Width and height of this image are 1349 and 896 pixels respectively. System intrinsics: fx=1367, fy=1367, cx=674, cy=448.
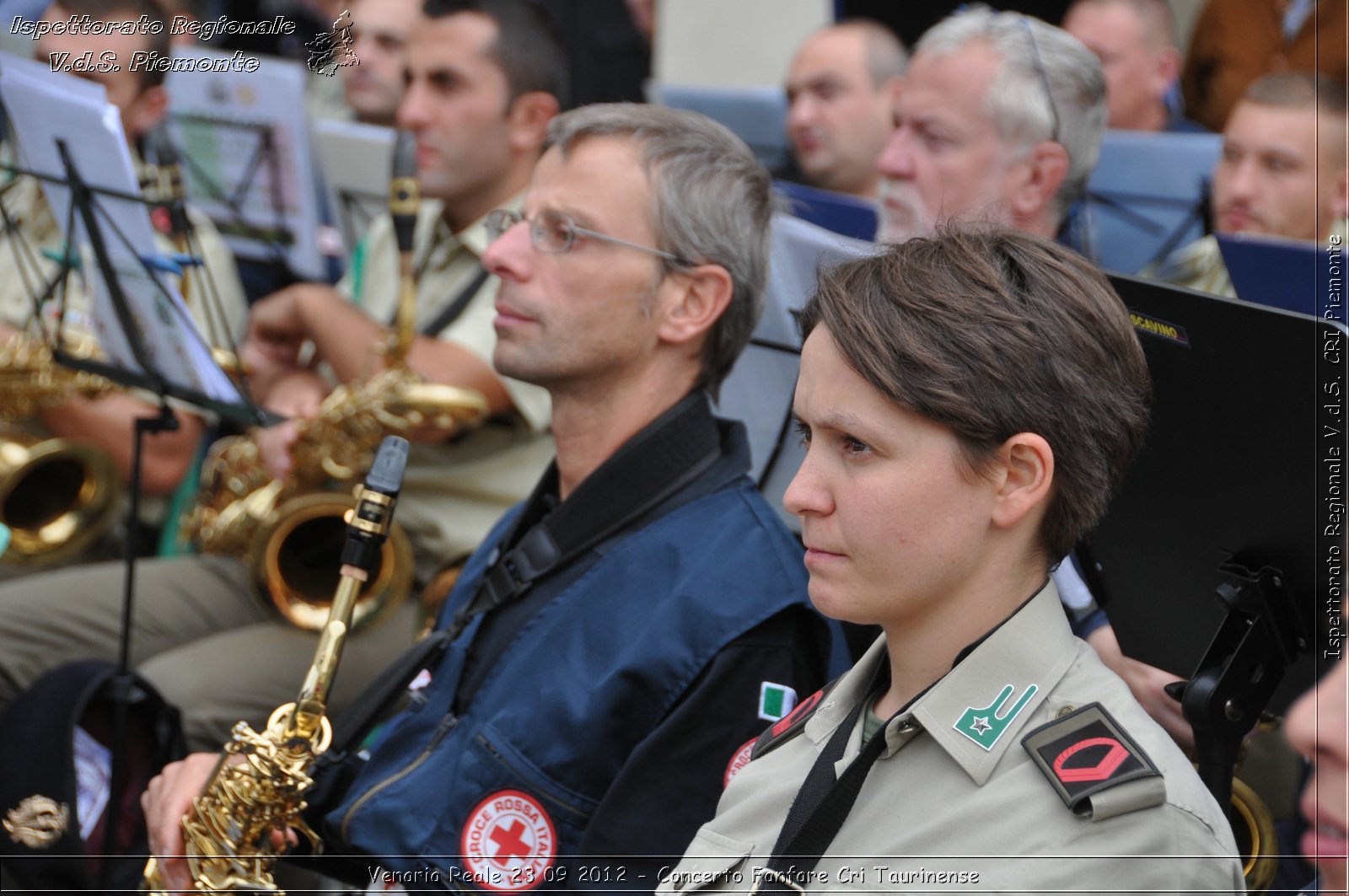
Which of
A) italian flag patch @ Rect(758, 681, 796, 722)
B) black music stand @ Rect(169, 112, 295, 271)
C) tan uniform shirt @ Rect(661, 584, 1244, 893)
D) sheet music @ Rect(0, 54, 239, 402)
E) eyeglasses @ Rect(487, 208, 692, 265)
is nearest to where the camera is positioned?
tan uniform shirt @ Rect(661, 584, 1244, 893)

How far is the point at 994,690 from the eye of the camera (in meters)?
1.61

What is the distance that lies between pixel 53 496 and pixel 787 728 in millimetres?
3081

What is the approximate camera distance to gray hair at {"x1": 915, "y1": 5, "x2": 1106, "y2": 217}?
3.43 m

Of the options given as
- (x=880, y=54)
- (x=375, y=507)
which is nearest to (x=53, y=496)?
(x=375, y=507)

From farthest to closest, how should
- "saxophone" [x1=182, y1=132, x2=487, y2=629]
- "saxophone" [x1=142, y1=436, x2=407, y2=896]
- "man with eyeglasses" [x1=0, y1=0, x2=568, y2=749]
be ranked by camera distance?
"saxophone" [x1=182, y1=132, x2=487, y2=629]
"man with eyeglasses" [x1=0, y1=0, x2=568, y2=749]
"saxophone" [x1=142, y1=436, x2=407, y2=896]

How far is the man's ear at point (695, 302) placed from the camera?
8.73 feet

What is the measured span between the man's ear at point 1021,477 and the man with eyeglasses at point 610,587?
0.68 m

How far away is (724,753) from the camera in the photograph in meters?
2.18

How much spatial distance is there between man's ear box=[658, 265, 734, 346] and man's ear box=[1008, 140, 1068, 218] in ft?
3.63

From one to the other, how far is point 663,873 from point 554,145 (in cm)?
148

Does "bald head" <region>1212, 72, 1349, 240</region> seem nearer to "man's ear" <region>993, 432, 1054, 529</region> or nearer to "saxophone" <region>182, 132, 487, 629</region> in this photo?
"saxophone" <region>182, 132, 487, 629</region>

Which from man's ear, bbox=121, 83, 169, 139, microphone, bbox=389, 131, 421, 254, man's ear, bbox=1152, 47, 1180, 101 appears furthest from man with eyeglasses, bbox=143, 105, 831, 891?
man's ear, bbox=1152, 47, 1180, 101

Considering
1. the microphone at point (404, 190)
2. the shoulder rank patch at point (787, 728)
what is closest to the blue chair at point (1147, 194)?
the microphone at point (404, 190)

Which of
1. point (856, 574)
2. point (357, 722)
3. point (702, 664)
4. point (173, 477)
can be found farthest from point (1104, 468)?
point (173, 477)
